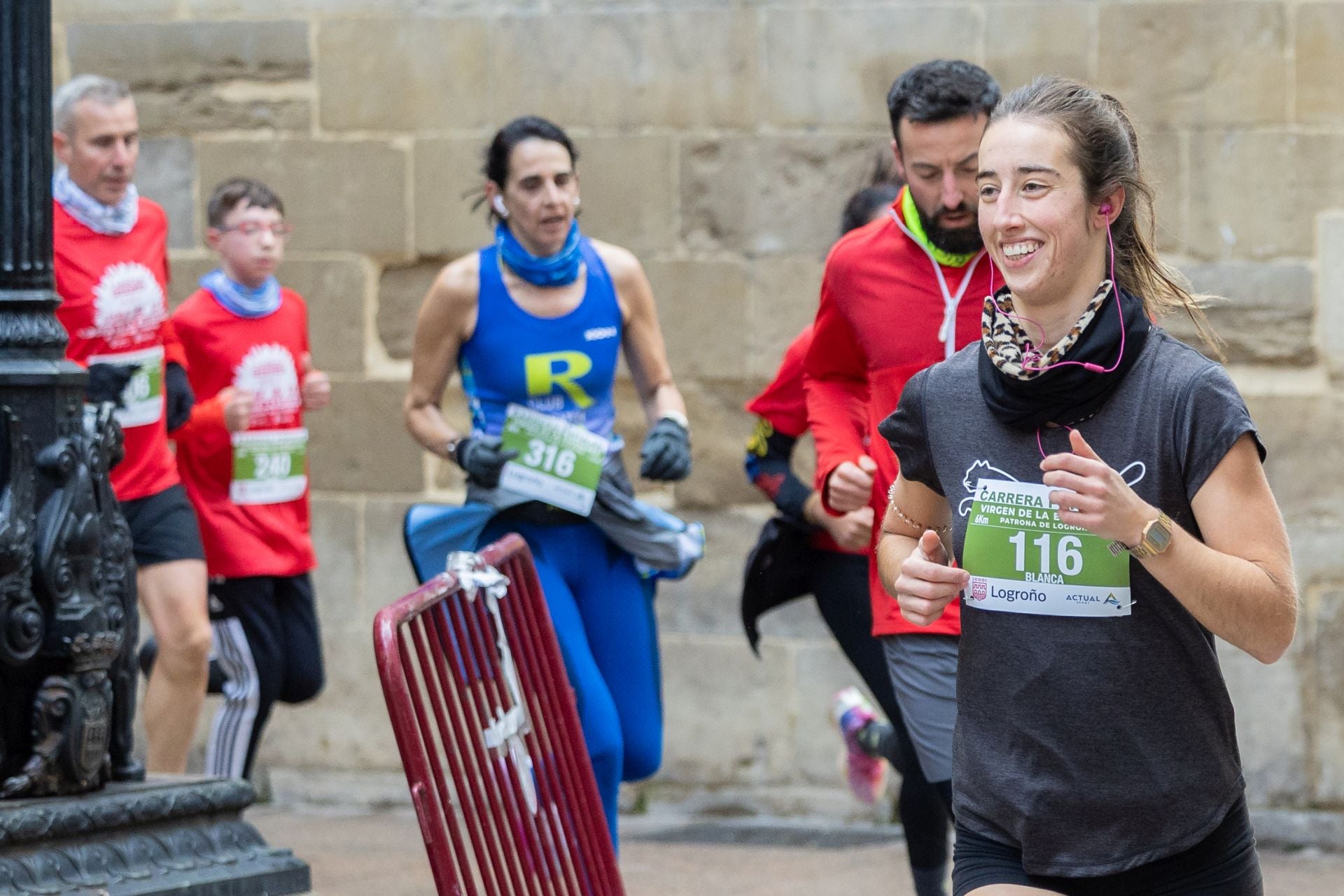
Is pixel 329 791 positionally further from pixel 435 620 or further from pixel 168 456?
pixel 435 620

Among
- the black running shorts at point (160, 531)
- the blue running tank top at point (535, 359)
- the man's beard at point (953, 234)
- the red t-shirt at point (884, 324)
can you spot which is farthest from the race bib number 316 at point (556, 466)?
the man's beard at point (953, 234)

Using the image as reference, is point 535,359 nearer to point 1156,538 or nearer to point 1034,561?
point 1034,561

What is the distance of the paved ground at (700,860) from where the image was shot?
18.1 ft

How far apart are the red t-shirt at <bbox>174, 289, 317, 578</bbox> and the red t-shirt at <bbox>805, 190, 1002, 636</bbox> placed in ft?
6.71

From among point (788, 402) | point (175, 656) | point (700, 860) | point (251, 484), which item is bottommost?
point (700, 860)

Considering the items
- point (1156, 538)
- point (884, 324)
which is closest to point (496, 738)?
point (1156, 538)

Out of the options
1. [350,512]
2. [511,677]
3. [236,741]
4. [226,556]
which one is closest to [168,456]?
[226,556]

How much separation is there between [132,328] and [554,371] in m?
1.12

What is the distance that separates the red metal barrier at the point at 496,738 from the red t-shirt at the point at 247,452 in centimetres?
254

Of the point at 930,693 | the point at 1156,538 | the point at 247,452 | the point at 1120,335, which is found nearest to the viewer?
the point at 1156,538

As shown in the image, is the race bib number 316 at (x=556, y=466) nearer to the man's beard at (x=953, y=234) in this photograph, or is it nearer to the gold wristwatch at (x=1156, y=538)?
the man's beard at (x=953, y=234)

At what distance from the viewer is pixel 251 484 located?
223 inches

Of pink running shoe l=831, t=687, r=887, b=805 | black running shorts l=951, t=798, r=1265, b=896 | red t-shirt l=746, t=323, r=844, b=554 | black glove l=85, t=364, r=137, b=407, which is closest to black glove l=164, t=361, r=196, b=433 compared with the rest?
black glove l=85, t=364, r=137, b=407

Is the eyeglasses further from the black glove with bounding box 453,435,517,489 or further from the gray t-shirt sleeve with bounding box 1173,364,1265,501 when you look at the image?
the gray t-shirt sleeve with bounding box 1173,364,1265,501
